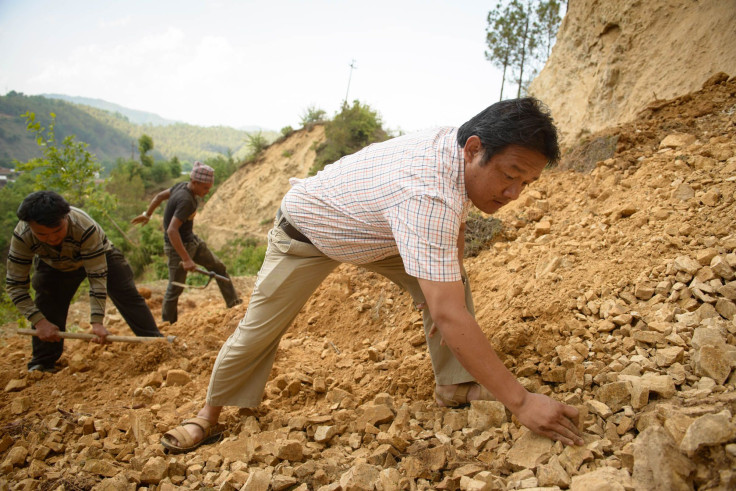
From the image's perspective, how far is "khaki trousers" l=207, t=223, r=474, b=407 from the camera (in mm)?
2010

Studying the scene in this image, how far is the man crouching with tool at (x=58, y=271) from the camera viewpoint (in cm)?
275

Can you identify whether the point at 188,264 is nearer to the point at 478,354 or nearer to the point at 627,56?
the point at 478,354

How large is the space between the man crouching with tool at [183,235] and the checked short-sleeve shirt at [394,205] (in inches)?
108

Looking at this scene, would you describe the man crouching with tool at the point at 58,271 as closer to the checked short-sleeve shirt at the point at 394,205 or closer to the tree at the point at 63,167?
the checked short-sleeve shirt at the point at 394,205

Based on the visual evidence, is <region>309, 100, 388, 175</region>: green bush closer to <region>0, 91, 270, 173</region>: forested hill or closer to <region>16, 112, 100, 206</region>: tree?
<region>16, 112, 100, 206</region>: tree

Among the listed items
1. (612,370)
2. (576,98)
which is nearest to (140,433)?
(612,370)

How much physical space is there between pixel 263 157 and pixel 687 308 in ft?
50.9

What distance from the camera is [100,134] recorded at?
71.7m

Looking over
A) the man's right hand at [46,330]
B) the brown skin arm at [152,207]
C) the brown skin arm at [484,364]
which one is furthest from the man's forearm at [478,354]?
the brown skin arm at [152,207]

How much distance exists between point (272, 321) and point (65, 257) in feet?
6.71

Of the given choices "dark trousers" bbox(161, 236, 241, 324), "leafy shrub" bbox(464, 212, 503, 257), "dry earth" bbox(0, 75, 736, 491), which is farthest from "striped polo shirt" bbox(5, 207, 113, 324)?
"leafy shrub" bbox(464, 212, 503, 257)

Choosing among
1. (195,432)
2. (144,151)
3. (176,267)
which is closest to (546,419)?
(195,432)

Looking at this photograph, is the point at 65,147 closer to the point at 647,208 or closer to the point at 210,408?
the point at 210,408

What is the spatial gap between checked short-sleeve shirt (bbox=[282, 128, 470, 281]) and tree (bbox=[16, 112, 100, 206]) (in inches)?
257
